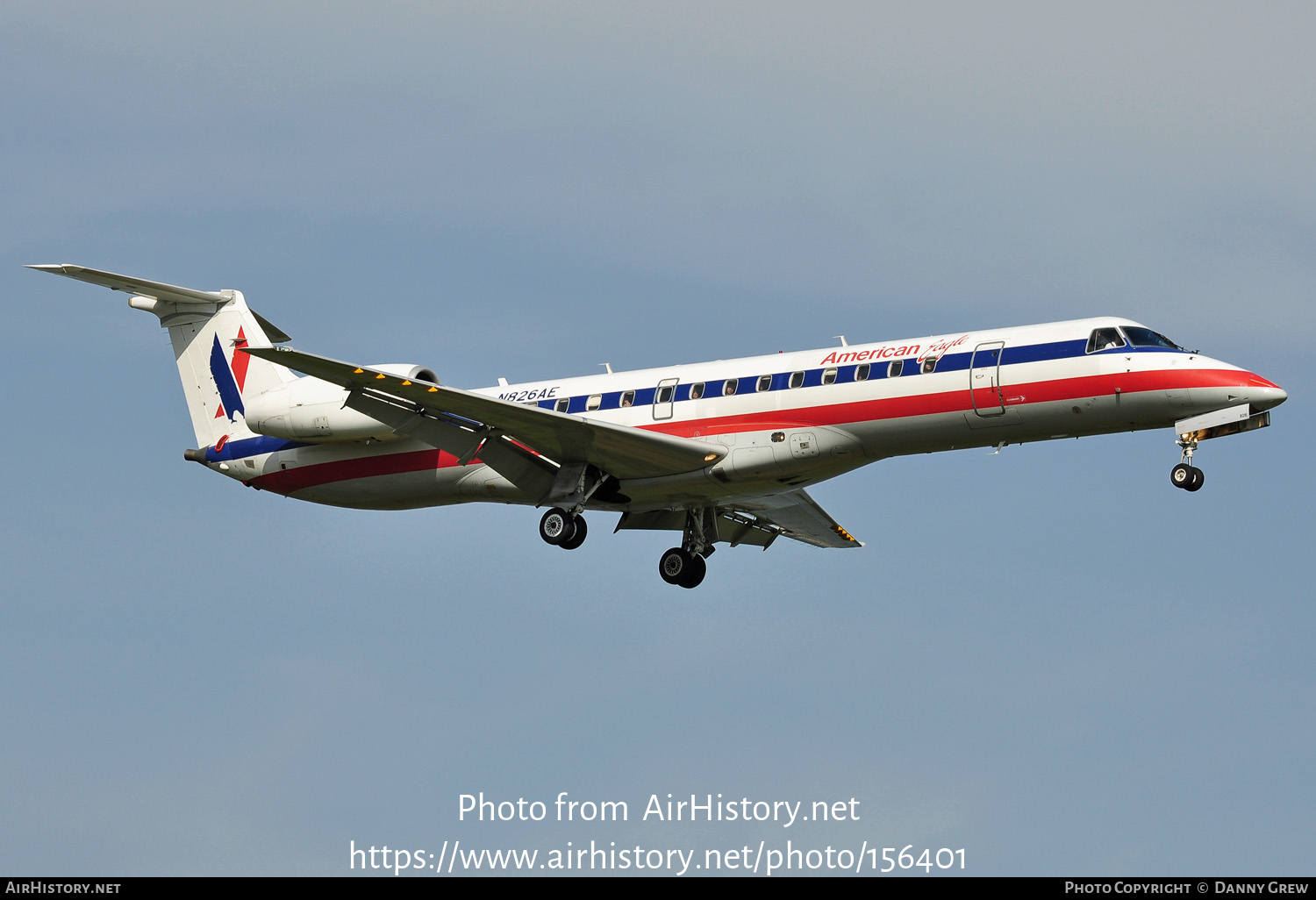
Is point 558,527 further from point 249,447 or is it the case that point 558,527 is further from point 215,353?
point 215,353

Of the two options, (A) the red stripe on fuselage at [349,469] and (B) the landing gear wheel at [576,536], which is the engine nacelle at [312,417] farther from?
(B) the landing gear wheel at [576,536]

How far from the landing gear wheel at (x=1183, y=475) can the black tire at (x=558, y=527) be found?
34.1 ft

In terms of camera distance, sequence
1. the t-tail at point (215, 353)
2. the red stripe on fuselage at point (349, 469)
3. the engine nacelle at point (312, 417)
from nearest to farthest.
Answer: the engine nacelle at point (312, 417) < the red stripe on fuselage at point (349, 469) < the t-tail at point (215, 353)

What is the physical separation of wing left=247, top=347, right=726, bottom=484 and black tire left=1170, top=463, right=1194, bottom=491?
7.54 meters

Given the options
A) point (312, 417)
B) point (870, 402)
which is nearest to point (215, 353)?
point (312, 417)

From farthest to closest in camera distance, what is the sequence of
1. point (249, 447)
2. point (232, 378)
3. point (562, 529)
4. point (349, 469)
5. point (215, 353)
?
point (215, 353), point (232, 378), point (249, 447), point (349, 469), point (562, 529)

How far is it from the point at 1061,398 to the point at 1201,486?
103 inches

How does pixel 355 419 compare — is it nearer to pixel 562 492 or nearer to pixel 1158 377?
pixel 562 492

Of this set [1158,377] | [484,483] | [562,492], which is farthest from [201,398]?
[1158,377]

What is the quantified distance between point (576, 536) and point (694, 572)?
3.45m

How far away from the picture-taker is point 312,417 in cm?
2944

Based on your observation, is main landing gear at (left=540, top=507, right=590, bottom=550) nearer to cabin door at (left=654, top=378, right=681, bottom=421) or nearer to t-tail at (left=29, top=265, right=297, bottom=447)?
cabin door at (left=654, top=378, right=681, bottom=421)

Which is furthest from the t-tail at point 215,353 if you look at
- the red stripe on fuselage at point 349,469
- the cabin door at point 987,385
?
the cabin door at point 987,385

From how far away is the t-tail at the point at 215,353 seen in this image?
31922mm
